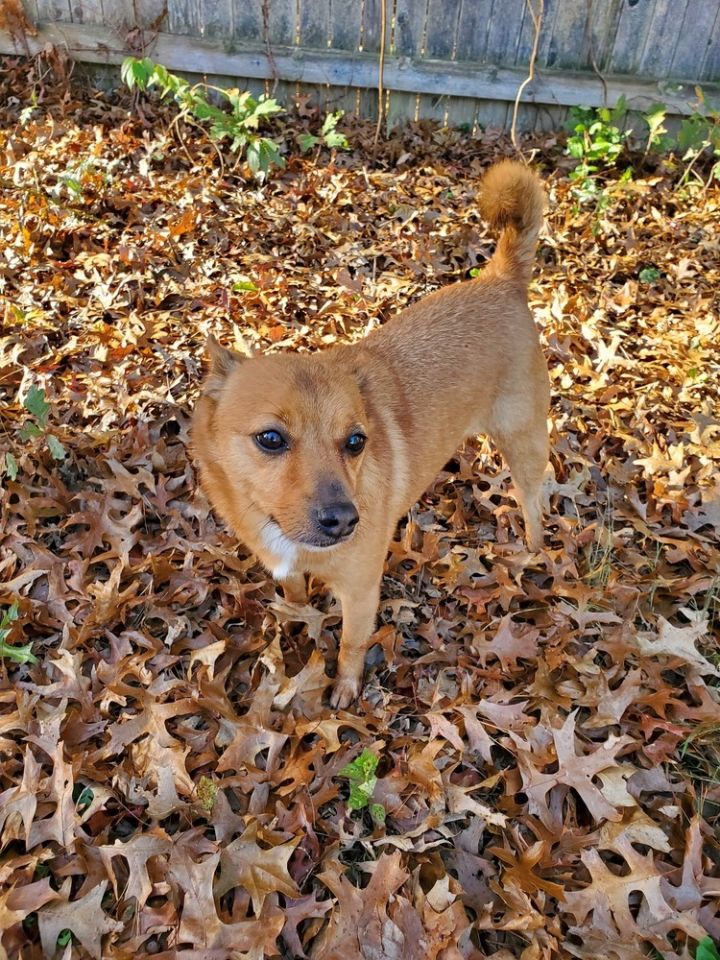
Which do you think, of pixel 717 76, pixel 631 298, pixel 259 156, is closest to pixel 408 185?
pixel 259 156

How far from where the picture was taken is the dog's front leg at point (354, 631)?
9.08 ft

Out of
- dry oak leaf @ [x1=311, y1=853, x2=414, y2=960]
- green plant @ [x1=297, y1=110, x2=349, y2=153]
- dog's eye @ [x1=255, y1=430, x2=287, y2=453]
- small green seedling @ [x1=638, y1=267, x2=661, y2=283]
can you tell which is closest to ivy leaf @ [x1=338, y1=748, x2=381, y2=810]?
dry oak leaf @ [x1=311, y1=853, x2=414, y2=960]

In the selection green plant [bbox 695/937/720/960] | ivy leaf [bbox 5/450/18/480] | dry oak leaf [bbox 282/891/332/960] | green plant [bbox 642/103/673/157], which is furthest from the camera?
green plant [bbox 642/103/673/157]

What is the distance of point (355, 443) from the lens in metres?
2.59

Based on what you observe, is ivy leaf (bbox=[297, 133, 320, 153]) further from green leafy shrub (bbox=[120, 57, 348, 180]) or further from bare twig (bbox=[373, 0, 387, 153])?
bare twig (bbox=[373, 0, 387, 153])

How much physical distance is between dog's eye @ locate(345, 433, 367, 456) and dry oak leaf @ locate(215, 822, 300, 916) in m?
1.44

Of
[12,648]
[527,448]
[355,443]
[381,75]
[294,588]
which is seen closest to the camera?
[355,443]

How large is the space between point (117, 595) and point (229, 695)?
716mm

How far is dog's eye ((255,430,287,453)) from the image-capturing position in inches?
97.9

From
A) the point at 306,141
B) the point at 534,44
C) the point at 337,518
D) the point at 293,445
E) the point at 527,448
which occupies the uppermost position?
the point at 534,44

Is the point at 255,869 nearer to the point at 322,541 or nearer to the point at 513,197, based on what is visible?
the point at 322,541

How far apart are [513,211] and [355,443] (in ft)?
5.49

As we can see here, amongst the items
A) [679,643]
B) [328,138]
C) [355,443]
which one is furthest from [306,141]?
[679,643]

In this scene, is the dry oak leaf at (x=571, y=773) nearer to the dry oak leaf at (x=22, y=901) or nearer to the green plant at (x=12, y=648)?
the dry oak leaf at (x=22, y=901)
